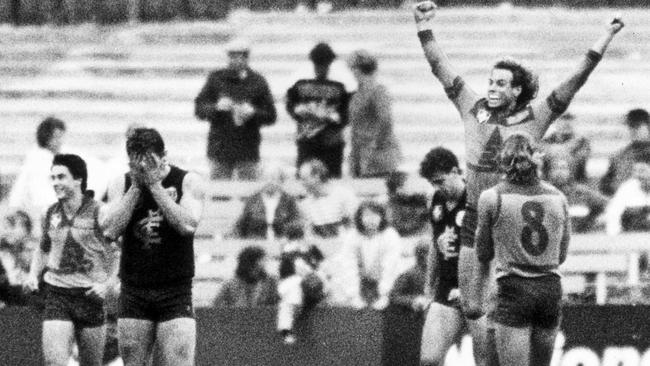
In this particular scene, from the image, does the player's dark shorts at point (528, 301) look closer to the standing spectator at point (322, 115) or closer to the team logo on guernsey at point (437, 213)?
the team logo on guernsey at point (437, 213)

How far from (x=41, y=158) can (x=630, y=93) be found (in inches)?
275

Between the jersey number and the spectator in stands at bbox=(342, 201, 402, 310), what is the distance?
3.85m

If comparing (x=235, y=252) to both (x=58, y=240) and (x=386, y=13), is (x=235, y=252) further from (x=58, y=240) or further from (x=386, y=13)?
(x=386, y=13)

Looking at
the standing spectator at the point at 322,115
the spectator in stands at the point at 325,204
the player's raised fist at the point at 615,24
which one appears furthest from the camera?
the standing spectator at the point at 322,115

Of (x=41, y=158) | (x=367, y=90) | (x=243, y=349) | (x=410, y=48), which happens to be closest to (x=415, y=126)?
(x=410, y=48)

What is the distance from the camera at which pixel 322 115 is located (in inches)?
700

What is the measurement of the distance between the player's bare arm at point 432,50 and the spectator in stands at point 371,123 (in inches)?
184

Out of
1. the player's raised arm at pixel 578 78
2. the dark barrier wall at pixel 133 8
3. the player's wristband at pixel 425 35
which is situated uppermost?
the dark barrier wall at pixel 133 8

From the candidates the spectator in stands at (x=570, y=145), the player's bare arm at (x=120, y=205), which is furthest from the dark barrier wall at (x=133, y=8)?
the player's bare arm at (x=120, y=205)

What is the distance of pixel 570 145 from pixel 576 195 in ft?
1.53

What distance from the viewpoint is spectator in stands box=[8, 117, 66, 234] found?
703 inches

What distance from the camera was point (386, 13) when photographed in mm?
23891

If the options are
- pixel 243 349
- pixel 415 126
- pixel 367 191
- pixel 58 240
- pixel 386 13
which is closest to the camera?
pixel 58 240

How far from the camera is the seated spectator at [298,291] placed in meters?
15.6
